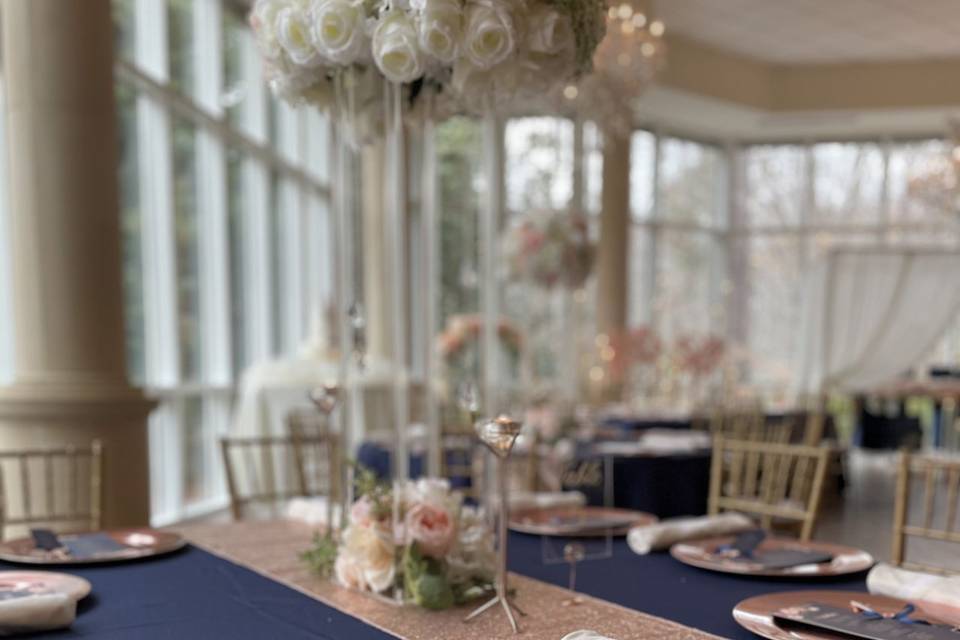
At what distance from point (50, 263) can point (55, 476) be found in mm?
838

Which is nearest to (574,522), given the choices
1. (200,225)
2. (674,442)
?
(674,442)

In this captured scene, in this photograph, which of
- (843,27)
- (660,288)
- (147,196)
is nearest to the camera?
(147,196)

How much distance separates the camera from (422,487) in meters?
2.07

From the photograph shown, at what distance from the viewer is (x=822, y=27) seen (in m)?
10.7

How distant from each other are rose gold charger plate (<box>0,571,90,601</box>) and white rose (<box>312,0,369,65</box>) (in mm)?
1212

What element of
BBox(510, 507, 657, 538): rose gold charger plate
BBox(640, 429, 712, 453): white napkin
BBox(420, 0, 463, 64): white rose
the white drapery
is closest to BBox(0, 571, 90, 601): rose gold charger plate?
BBox(510, 507, 657, 538): rose gold charger plate

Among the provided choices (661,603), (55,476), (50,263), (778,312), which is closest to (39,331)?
(50,263)

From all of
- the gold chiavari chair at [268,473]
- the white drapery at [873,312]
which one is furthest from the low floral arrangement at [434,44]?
the white drapery at [873,312]

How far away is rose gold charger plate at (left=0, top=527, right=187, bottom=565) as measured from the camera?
2330mm

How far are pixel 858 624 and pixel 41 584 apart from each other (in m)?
1.63

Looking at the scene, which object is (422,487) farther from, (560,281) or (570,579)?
(560,281)

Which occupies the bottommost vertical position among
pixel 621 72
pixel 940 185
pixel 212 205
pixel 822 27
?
pixel 212 205

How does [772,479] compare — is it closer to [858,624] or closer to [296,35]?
[858,624]

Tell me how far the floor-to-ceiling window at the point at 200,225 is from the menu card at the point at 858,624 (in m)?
5.06
